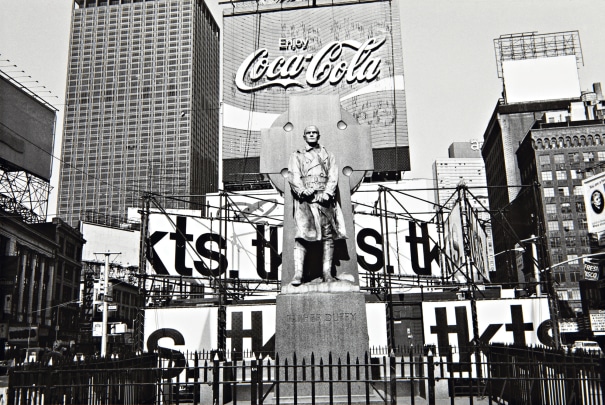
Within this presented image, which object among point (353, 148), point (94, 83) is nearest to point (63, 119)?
point (94, 83)

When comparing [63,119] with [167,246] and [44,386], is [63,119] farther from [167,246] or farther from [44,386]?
[44,386]

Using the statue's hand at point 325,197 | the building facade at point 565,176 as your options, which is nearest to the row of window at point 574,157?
the building facade at point 565,176

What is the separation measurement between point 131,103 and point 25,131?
96664mm

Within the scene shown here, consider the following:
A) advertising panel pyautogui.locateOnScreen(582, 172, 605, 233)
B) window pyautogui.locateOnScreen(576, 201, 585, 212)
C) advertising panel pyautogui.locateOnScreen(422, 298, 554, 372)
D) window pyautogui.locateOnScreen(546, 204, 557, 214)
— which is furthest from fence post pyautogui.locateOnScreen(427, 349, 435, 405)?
window pyautogui.locateOnScreen(576, 201, 585, 212)

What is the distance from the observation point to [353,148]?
1109 centimetres

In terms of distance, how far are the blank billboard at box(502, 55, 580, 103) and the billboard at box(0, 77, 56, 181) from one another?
240 ft

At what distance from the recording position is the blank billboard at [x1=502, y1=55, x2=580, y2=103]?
9412cm

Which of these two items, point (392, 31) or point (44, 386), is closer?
point (44, 386)

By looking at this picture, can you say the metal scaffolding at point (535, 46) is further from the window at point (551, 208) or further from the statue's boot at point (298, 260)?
the statue's boot at point (298, 260)

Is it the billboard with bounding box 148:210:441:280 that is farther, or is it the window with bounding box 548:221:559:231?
the window with bounding box 548:221:559:231

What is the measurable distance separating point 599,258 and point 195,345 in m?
55.6

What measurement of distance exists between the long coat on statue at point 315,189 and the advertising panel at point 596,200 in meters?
34.0

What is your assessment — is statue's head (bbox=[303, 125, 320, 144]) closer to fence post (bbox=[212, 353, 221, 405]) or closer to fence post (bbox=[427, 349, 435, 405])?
fence post (bbox=[212, 353, 221, 405])

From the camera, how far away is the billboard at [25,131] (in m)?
48.4
